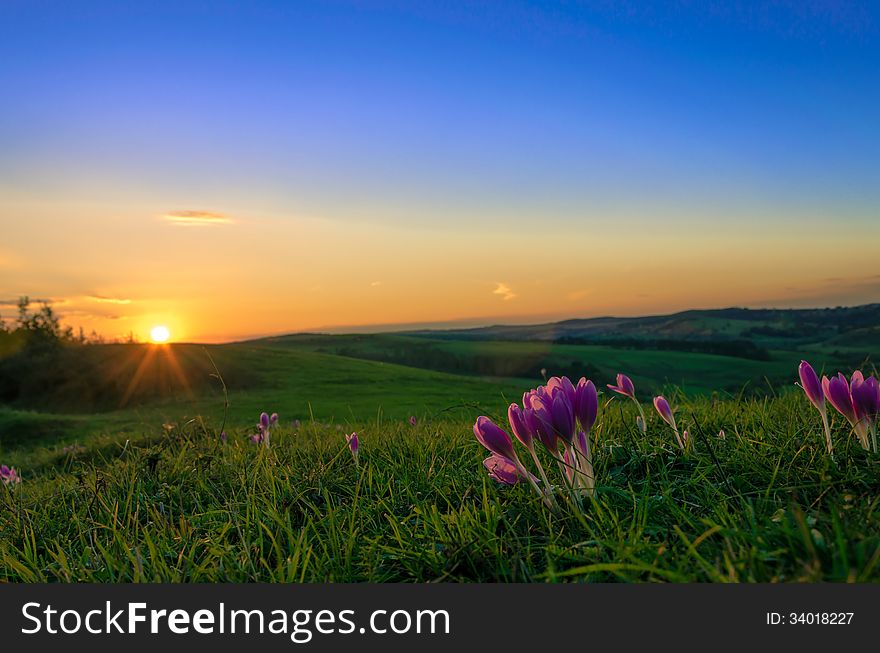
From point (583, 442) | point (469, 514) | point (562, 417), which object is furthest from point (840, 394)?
point (469, 514)

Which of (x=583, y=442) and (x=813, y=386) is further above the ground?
(x=813, y=386)

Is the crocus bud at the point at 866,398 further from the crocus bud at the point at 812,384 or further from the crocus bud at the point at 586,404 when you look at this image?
the crocus bud at the point at 586,404

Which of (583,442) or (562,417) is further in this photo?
(583,442)

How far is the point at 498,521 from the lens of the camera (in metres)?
3.13

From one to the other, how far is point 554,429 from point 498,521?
0.65 metres

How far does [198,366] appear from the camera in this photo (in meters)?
41.3

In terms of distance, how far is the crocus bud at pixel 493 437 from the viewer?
2.88 metres

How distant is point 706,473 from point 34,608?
11.0ft

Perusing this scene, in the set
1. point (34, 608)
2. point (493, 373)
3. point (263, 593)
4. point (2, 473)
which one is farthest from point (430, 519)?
point (493, 373)

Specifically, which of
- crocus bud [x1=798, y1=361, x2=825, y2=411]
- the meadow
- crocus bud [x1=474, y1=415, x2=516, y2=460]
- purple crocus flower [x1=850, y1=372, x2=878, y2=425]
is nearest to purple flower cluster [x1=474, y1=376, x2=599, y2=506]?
crocus bud [x1=474, y1=415, x2=516, y2=460]

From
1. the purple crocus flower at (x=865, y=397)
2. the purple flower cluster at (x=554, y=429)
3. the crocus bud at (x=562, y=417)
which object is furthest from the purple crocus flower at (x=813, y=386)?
the crocus bud at (x=562, y=417)

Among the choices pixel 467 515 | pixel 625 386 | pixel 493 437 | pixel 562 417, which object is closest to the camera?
pixel 562 417

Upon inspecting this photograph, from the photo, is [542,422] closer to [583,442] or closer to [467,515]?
[583,442]

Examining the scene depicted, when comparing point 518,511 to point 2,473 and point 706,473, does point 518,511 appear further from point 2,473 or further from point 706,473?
point 2,473
